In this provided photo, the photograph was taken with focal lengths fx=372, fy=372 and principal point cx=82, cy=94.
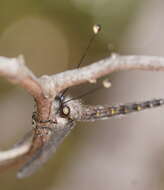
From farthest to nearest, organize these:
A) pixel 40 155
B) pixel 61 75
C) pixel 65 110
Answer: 1. pixel 40 155
2. pixel 65 110
3. pixel 61 75

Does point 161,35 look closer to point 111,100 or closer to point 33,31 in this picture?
point 111,100

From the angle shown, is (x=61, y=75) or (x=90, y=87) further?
(x=90, y=87)

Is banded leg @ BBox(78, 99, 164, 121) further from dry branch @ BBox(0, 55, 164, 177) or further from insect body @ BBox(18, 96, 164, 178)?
dry branch @ BBox(0, 55, 164, 177)

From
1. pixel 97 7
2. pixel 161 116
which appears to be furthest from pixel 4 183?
pixel 97 7

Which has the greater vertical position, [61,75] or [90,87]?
[90,87]

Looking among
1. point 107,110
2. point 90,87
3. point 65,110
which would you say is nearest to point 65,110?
point 65,110

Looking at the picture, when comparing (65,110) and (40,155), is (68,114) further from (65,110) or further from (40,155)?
(40,155)

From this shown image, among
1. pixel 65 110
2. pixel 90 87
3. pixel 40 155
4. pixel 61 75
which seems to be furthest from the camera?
pixel 90 87

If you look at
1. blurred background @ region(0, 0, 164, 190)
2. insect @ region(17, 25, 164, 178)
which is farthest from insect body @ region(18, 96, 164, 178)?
blurred background @ region(0, 0, 164, 190)

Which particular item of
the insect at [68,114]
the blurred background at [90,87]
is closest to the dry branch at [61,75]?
the insect at [68,114]
